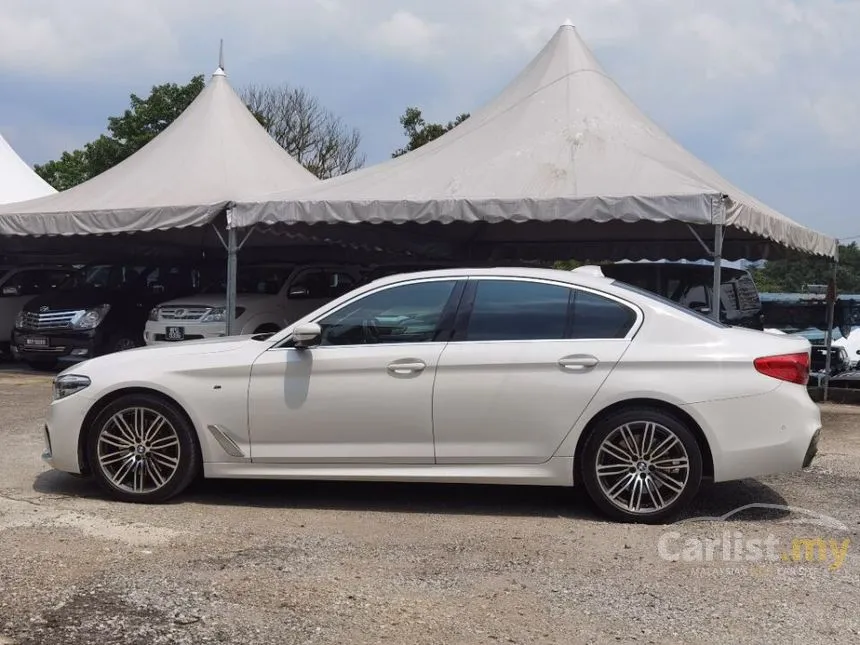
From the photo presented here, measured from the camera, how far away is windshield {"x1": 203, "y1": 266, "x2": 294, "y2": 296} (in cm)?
1395

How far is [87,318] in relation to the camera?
45.8ft

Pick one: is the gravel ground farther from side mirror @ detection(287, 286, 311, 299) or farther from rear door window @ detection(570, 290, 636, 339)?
side mirror @ detection(287, 286, 311, 299)

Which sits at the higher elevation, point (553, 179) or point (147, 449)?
point (553, 179)

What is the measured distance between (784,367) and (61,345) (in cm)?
1120

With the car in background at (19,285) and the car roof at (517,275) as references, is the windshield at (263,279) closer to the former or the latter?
the car in background at (19,285)

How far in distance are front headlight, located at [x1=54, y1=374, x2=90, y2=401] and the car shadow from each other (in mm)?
698

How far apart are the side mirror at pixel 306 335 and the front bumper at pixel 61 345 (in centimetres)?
897

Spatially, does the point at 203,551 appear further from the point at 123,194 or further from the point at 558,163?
the point at 123,194

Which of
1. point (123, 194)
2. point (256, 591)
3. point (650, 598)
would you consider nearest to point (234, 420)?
point (256, 591)

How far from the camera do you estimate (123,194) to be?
13164mm

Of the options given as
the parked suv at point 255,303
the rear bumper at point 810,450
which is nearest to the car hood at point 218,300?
the parked suv at point 255,303

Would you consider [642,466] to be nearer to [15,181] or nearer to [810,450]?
[810,450]

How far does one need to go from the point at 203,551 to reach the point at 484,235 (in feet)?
41.2

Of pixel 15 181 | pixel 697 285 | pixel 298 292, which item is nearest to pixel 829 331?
pixel 697 285
